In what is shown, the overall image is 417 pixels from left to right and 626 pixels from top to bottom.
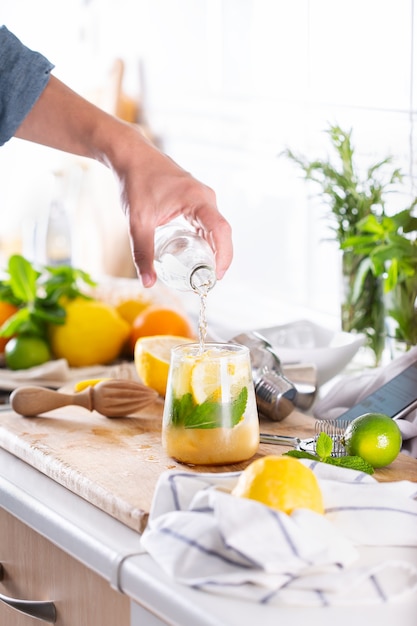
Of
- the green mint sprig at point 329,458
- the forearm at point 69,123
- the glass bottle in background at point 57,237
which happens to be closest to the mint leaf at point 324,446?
the green mint sprig at point 329,458

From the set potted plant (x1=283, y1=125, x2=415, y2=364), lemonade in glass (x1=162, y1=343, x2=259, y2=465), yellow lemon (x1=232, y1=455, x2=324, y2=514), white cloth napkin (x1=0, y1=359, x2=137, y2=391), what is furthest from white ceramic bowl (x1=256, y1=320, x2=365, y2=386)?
yellow lemon (x1=232, y1=455, x2=324, y2=514)

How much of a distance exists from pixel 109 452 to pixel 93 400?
152 mm

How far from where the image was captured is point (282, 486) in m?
0.85

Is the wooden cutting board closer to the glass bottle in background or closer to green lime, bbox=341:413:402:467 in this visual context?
green lime, bbox=341:413:402:467

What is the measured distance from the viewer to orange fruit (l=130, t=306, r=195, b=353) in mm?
1604

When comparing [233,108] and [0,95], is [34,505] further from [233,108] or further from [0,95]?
[233,108]

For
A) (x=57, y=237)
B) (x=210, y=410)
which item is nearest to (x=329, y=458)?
(x=210, y=410)

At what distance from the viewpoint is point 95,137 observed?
4.25 feet

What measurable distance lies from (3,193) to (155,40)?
0.87 m

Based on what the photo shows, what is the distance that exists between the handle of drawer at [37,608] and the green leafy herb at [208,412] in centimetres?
24

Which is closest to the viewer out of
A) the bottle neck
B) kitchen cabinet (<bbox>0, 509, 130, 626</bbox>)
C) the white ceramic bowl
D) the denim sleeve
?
kitchen cabinet (<bbox>0, 509, 130, 626</bbox>)

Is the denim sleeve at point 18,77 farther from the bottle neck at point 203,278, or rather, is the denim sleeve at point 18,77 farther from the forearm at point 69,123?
the bottle neck at point 203,278

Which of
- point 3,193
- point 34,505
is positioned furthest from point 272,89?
point 3,193

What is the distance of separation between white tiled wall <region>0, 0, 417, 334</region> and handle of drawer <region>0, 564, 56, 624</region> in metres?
0.72
